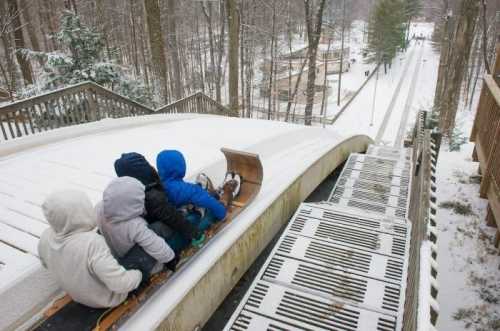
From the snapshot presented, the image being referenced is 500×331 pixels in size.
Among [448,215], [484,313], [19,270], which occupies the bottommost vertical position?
[484,313]

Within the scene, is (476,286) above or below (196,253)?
below

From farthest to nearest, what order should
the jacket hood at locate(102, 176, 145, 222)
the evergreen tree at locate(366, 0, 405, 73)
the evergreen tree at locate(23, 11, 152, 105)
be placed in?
1. the evergreen tree at locate(366, 0, 405, 73)
2. the evergreen tree at locate(23, 11, 152, 105)
3. the jacket hood at locate(102, 176, 145, 222)

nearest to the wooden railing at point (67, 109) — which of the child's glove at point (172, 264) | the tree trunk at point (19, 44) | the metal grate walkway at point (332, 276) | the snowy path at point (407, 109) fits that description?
the child's glove at point (172, 264)

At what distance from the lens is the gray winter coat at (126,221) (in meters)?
2.55

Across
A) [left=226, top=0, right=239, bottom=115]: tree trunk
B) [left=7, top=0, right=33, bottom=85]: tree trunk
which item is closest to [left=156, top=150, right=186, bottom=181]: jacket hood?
[left=226, top=0, right=239, bottom=115]: tree trunk

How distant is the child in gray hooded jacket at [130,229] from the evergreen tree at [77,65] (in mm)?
8350

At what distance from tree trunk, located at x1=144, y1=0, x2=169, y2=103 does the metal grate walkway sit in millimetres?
8184

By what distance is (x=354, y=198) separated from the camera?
564cm

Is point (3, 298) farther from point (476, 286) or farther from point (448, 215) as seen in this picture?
point (448, 215)

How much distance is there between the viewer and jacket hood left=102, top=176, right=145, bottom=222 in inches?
99.8

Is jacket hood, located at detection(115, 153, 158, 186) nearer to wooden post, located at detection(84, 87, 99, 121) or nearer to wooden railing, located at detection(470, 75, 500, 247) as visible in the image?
wooden railing, located at detection(470, 75, 500, 247)

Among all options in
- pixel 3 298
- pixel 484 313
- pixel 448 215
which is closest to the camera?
pixel 3 298

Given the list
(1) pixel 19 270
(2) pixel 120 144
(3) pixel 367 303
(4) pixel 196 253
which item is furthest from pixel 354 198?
(1) pixel 19 270

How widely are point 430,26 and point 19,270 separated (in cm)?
10529
